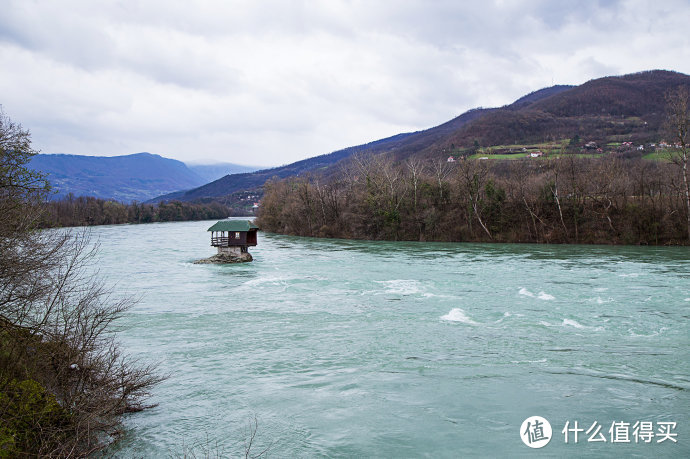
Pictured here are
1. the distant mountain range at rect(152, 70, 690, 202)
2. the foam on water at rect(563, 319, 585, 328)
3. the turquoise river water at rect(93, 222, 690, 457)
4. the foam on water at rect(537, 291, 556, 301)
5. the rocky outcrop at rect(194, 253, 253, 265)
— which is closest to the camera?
the turquoise river water at rect(93, 222, 690, 457)

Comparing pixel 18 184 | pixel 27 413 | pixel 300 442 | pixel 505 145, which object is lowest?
pixel 300 442

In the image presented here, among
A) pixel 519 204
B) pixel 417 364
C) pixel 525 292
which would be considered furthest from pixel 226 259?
pixel 519 204

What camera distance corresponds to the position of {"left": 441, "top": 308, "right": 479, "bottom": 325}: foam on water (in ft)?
55.1

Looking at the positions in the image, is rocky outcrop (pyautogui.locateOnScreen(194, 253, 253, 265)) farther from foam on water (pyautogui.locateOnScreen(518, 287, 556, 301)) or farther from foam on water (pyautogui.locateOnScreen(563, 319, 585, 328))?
foam on water (pyautogui.locateOnScreen(563, 319, 585, 328))

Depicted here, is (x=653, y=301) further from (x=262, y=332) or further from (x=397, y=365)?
(x=262, y=332)

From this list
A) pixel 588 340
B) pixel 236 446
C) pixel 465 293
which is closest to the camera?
pixel 236 446

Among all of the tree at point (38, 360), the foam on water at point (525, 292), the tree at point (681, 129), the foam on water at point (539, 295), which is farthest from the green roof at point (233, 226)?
the tree at point (681, 129)

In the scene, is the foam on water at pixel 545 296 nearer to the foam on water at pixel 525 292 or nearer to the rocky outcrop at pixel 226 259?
the foam on water at pixel 525 292

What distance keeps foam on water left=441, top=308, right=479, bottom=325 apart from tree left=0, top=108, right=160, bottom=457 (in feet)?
36.0

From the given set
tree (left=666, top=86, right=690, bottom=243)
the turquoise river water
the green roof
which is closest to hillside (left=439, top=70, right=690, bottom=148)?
tree (left=666, top=86, right=690, bottom=243)

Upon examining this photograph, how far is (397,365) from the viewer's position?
12453 millimetres

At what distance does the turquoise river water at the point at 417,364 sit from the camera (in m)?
8.63

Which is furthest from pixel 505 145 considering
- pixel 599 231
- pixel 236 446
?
pixel 236 446

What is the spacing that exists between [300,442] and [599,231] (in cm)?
4498
